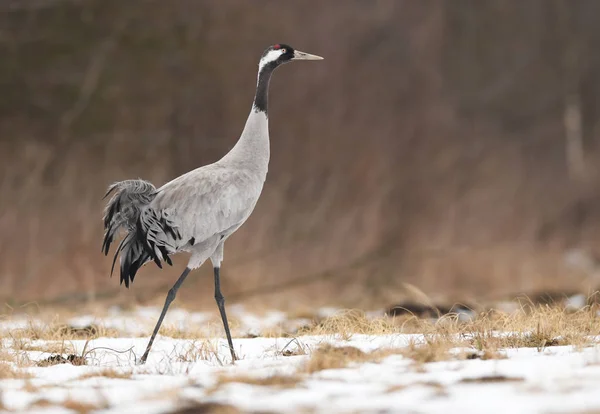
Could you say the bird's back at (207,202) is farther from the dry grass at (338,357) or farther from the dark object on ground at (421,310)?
the dark object on ground at (421,310)

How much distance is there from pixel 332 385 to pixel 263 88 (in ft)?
10.4

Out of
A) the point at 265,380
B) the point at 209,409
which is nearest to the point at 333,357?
the point at 265,380

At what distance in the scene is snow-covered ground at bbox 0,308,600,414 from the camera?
3.55 meters

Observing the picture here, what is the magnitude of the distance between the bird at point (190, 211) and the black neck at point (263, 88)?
116 millimetres

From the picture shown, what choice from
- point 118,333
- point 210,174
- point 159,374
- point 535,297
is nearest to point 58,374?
point 159,374

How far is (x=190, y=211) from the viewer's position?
602 centimetres

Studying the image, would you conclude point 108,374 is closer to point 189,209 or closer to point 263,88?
point 189,209

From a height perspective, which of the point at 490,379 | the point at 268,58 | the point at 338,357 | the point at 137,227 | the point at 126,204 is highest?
the point at 268,58

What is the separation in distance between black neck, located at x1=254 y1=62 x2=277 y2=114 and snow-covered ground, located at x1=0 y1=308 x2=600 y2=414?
210 cm

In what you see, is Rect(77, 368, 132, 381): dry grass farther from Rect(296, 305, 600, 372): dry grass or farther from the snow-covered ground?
Rect(296, 305, 600, 372): dry grass

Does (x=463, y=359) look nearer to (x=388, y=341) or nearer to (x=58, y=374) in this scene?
(x=388, y=341)

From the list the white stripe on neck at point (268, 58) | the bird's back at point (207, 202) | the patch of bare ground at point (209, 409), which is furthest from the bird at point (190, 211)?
the patch of bare ground at point (209, 409)

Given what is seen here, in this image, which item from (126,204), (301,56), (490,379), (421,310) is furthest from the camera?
(421,310)

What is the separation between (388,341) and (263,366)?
46.7 inches
